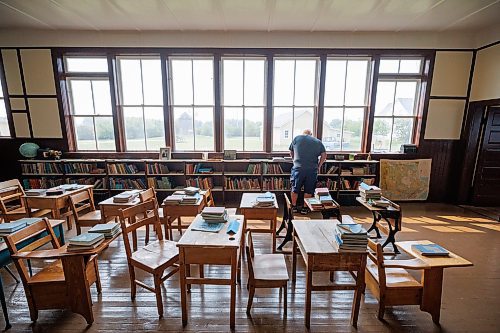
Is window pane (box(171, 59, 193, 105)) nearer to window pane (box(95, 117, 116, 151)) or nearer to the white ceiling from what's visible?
the white ceiling

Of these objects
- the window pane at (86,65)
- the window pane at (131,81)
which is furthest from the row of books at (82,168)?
the window pane at (86,65)

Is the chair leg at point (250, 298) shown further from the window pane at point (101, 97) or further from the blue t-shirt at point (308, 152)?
the window pane at point (101, 97)

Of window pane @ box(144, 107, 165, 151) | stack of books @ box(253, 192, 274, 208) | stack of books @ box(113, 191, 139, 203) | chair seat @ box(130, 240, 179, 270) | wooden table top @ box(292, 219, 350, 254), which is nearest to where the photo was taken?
wooden table top @ box(292, 219, 350, 254)

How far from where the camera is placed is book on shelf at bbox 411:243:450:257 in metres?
2.19

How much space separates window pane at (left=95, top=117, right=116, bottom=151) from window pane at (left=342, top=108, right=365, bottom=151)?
217 inches

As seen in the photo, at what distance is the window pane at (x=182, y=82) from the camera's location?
5484 mm

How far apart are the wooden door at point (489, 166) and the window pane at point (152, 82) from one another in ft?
23.8

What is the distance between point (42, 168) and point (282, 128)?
5533 mm

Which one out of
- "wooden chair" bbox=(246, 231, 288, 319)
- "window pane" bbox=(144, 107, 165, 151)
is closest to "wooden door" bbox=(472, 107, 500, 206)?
"wooden chair" bbox=(246, 231, 288, 319)

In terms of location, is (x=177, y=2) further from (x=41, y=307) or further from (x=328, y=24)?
(x=41, y=307)

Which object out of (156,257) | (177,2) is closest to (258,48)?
(177,2)

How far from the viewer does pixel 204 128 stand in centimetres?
573

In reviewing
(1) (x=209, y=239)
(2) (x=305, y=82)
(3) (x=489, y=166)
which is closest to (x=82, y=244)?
(1) (x=209, y=239)

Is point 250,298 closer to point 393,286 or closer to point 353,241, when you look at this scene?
point 353,241
